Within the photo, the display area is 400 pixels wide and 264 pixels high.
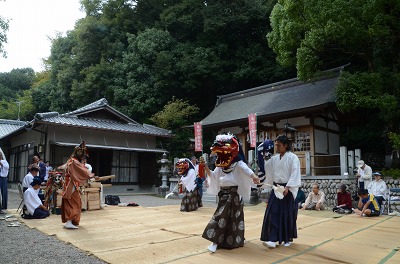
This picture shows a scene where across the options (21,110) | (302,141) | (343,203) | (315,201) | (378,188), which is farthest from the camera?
(21,110)

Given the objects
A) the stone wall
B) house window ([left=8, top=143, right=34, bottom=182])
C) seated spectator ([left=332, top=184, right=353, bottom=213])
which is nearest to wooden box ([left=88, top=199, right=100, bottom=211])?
seated spectator ([left=332, top=184, right=353, bottom=213])

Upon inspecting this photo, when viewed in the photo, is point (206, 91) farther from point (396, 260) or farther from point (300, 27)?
point (396, 260)

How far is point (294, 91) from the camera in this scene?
18.4 meters

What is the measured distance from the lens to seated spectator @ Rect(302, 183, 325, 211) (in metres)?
10.5

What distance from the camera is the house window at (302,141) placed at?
15.6m

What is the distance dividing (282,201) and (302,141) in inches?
443

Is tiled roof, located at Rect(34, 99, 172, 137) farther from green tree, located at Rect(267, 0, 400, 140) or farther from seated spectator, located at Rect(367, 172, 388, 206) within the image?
seated spectator, located at Rect(367, 172, 388, 206)

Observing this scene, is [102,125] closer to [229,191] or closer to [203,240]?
[203,240]

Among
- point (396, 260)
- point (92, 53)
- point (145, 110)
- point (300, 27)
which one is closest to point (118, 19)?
point (92, 53)

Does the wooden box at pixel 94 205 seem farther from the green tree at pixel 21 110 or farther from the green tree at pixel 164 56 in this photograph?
the green tree at pixel 21 110

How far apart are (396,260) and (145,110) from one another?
68.5 ft

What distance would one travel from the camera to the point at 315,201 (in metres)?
10.8

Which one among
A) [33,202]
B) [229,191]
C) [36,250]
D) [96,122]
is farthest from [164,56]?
[36,250]

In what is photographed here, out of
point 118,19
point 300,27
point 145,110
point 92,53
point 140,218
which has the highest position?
point 118,19
